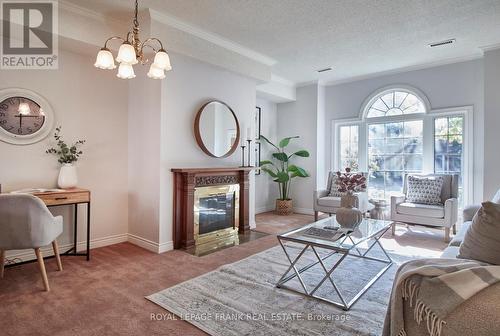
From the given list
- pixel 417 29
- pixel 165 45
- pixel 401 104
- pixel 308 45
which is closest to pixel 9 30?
pixel 165 45

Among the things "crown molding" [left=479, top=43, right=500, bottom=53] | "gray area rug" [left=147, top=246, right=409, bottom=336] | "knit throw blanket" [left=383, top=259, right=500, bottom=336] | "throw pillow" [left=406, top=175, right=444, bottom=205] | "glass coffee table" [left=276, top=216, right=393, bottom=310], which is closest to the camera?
"knit throw blanket" [left=383, top=259, right=500, bottom=336]

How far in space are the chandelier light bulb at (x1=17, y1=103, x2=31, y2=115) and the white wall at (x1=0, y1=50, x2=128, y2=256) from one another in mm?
199

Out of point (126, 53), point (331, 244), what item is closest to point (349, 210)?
point (331, 244)

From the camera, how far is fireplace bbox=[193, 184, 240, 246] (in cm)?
385

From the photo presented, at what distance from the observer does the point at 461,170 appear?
4637 mm

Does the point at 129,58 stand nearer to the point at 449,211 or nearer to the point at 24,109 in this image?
the point at 24,109

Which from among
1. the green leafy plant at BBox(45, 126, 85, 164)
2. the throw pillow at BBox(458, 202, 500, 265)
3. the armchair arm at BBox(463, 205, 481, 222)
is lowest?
the armchair arm at BBox(463, 205, 481, 222)

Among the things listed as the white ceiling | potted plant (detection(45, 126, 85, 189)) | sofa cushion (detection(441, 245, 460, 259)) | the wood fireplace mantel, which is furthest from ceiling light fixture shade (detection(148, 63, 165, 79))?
sofa cushion (detection(441, 245, 460, 259))

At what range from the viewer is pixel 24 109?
3.08 meters

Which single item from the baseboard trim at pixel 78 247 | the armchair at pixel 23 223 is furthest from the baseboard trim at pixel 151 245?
the armchair at pixel 23 223

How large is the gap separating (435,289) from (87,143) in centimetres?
372

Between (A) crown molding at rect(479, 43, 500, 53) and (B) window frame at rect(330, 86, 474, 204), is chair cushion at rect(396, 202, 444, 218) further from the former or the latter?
(A) crown molding at rect(479, 43, 500, 53)

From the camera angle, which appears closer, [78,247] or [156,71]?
[156,71]

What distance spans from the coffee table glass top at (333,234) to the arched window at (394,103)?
3.02m
